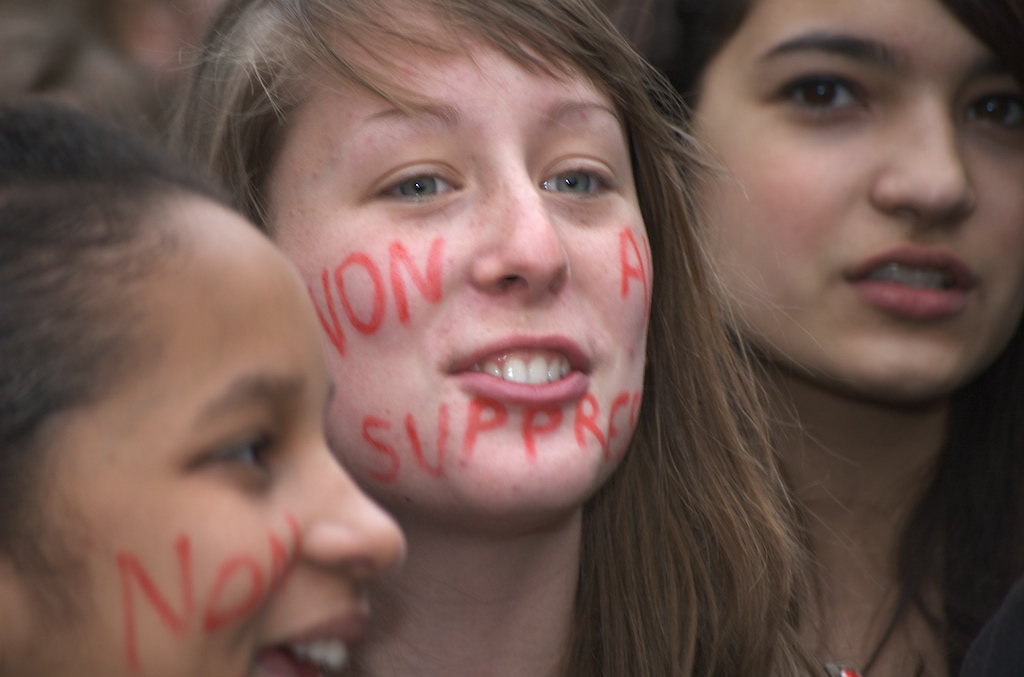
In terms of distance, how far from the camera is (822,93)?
109 inches

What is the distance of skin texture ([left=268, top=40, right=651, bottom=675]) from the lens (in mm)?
2004

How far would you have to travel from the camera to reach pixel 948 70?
8.77ft

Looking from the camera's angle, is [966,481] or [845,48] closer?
[845,48]

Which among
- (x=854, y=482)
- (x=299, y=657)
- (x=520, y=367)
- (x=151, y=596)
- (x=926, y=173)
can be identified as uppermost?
(x=926, y=173)

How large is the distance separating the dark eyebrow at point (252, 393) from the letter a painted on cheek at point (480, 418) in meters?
0.47

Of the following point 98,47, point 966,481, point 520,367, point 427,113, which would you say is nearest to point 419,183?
point 427,113

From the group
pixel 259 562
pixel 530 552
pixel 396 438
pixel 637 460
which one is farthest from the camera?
pixel 637 460

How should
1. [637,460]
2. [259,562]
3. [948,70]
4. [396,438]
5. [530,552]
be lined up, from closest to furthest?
[259,562] → [396,438] → [530,552] → [637,460] → [948,70]

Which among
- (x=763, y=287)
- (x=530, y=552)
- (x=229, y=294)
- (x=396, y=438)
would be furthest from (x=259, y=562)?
(x=763, y=287)

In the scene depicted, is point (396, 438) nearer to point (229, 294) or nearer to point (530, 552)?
point (530, 552)

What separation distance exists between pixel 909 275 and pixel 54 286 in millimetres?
1829

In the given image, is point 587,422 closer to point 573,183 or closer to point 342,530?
point 573,183

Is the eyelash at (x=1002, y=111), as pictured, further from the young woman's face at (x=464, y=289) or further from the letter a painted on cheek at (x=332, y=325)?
the letter a painted on cheek at (x=332, y=325)

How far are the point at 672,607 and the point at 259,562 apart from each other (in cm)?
104
